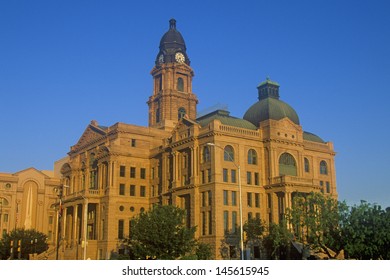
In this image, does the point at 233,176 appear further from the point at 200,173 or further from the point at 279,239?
the point at 279,239

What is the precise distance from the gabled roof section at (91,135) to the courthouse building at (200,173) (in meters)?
0.25

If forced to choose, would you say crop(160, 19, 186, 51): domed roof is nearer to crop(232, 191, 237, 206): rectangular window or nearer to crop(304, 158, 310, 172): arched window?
crop(304, 158, 310, 172): arched window

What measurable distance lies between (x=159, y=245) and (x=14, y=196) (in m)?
62.4

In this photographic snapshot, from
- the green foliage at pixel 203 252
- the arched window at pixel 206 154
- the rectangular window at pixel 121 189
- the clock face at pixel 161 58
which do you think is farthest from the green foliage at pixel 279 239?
the clock face at pixel 161 58

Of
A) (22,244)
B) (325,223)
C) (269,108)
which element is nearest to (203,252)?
(325,223)

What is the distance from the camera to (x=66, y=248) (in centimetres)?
9281

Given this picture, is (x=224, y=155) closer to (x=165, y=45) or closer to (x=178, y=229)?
(x=178, y=229)

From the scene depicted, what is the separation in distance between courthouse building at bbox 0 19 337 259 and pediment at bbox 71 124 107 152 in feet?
0.81

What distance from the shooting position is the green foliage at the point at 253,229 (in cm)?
7546

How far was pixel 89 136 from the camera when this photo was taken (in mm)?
106250

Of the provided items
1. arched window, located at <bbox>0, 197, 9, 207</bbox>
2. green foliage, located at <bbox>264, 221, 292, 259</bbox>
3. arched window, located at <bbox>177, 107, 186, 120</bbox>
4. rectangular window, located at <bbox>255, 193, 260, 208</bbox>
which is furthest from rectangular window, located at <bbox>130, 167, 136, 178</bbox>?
arched window, located at <bbox>0, 197, 9, 207</bbox>

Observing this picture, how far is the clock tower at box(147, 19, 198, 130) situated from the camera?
110 m

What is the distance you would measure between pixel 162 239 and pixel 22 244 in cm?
3934
